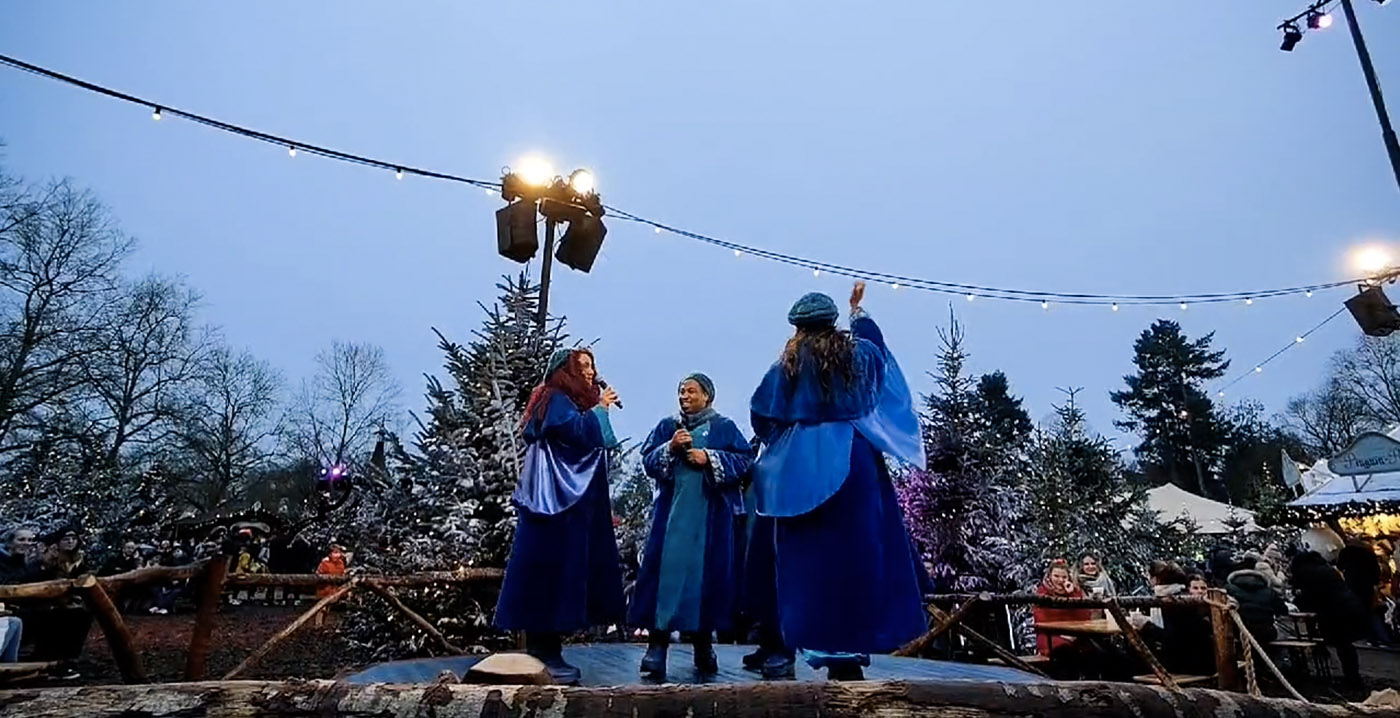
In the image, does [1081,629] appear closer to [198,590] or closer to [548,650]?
[548,650]

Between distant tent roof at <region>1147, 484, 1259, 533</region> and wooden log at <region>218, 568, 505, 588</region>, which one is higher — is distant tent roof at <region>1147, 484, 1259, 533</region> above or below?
above

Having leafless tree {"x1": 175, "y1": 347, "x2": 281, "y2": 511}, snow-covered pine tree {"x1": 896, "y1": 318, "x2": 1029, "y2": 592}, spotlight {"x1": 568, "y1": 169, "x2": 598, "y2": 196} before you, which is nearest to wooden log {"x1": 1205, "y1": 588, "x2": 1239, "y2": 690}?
snow-covered pine tree {"x1": 896, "y1": 318, "x2": 1029, "y2": 592}

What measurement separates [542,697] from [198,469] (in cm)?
3226

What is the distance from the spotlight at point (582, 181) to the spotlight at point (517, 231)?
620 millimetres

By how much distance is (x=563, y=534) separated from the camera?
12.1ft

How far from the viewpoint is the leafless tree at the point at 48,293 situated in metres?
17.8

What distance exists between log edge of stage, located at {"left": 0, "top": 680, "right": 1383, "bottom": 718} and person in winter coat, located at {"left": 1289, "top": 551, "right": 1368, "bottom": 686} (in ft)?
29.0

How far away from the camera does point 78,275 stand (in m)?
19.3

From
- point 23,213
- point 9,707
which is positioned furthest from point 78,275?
point 9,707

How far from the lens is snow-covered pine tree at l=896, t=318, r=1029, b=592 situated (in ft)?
31.1

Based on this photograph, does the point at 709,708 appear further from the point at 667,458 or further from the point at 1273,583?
the point at 1273,583

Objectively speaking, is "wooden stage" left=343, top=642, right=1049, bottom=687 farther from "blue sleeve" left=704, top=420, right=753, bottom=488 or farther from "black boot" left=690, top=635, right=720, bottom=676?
"blue sleeve" left=704, top=420, right=753, bottom=488

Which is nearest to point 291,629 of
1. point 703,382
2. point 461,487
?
point 703,382

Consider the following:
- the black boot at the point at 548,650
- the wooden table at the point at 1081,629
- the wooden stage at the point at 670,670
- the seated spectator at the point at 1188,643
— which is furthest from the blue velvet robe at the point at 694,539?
the seated spectator at the point at 1188,643
